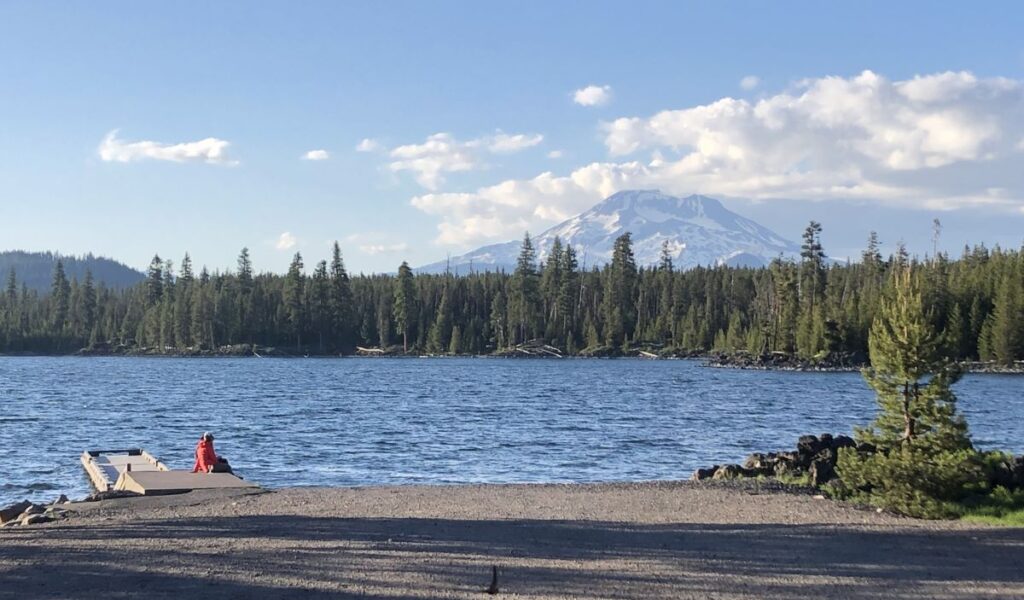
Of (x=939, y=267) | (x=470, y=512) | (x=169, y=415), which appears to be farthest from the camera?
(x=939, y=267)

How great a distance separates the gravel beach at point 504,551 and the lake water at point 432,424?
999 centimetres

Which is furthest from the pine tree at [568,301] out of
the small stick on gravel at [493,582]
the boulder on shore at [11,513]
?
the small stick on gravel at [493,582]

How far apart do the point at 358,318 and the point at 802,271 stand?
74.5m

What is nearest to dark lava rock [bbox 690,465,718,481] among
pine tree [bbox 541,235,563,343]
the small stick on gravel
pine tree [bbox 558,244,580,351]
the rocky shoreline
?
the rocky shoreline

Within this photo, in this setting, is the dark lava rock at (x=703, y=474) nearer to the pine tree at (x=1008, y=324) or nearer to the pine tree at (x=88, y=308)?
the pine tree at (x=1008, y=324)

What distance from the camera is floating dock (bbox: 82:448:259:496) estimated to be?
22984 mm

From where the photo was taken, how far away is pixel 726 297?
170750 mm

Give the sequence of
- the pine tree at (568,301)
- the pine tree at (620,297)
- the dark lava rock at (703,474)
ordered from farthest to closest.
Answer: the pine tree at (568,301), the pine tree at (620,297), the dark lava rock at (703,474)

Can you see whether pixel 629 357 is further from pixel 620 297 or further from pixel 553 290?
Result: pixel 553 290

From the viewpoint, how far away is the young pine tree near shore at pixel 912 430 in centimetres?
1906

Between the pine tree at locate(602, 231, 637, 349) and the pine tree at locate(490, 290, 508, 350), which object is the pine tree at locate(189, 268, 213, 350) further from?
the pine tree at locate(602, 231, 637, 349)

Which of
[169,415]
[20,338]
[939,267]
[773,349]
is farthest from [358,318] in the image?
[169,415]

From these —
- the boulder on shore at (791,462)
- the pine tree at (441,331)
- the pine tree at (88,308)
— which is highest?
the pine tree at (88,308)

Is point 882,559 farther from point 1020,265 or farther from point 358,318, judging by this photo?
point 358,318
